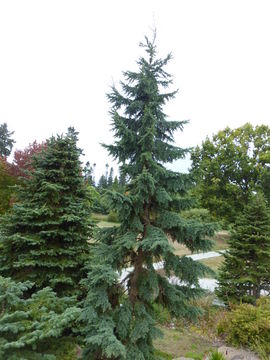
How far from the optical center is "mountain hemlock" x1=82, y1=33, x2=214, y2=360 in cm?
373

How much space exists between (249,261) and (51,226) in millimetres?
7287

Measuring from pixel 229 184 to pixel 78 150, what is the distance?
1334 centimetres

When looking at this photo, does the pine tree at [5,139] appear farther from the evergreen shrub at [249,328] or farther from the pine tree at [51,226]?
the evergreen shrub at [249,328]

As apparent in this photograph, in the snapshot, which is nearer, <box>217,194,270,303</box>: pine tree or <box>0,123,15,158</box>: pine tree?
<box>217,194,270,303</box>: pine tree

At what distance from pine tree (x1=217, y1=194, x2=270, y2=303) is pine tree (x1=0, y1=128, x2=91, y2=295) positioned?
226 inches

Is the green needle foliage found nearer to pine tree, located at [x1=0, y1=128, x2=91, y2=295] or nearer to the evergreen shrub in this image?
pine tree, located at [x1=0, y1=128, x2=91, y2=295]

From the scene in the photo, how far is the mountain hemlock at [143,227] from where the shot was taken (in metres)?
3.73

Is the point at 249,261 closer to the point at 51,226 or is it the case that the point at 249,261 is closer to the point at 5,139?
the point at 51,226

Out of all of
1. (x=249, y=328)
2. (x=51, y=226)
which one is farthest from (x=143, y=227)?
(x=249, y=328)

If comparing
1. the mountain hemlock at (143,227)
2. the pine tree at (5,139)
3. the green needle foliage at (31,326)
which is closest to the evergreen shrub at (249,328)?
the mountain hemlock at (143,227)

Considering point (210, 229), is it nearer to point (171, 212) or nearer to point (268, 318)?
point (171, 212)

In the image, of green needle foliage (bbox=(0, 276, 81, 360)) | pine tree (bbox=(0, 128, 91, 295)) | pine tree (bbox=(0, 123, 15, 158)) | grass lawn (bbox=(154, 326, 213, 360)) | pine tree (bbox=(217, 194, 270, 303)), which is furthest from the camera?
pine tree (bbox=(0, 123, 15, 158))

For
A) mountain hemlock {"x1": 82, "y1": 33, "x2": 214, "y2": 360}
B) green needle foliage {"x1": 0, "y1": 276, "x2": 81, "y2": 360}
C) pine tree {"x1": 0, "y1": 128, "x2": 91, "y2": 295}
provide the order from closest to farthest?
green needle foliage {"x1": 0, "y1": 276, "x2": 81, "y2": 360} < mountain hemlock {"x1": 82, "y1": 33, "x2": 214, "y2": 360} < pine tree {"x1": 0, "y1": 128, "x2": 91, "y2": 295}

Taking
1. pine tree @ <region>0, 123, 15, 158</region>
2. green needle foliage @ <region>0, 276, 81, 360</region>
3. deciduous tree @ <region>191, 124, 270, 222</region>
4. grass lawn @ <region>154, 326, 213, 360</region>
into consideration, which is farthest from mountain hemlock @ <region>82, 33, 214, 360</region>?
pine tree @ <region>0, 123, 15, 158</region>
